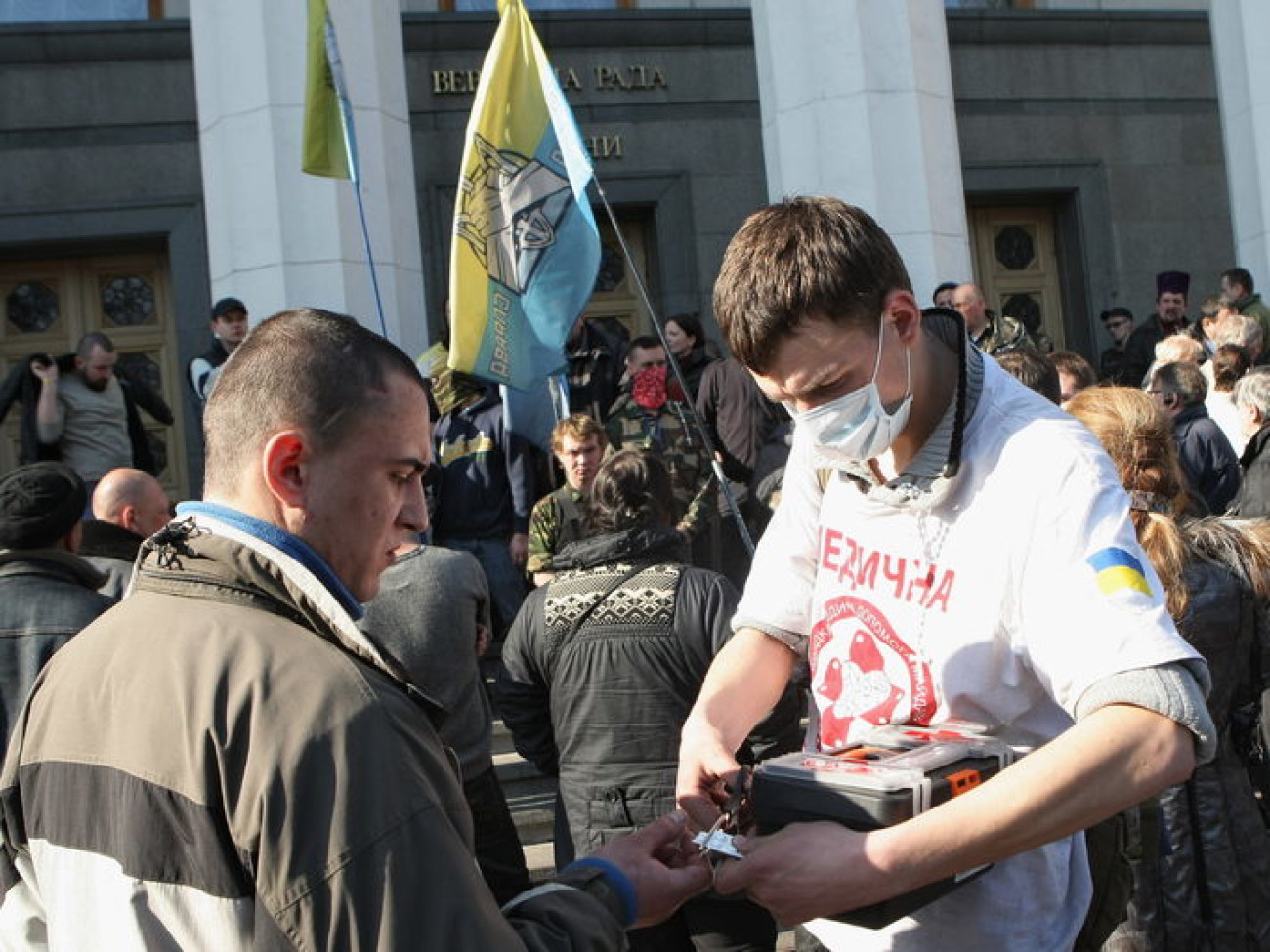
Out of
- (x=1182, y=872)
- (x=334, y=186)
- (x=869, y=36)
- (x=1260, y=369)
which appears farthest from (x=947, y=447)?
(x=869, y=36)

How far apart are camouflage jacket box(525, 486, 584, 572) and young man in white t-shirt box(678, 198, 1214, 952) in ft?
14.0

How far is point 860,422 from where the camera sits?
2.31 meters

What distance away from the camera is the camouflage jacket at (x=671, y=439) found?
7746mm

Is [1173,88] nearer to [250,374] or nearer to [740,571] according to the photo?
[740,571]

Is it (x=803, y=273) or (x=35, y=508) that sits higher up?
(x=803, y=273)

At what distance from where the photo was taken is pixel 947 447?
2277mm

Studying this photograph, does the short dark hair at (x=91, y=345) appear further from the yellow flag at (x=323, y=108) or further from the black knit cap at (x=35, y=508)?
the black knit cap at (x=35, y=508)

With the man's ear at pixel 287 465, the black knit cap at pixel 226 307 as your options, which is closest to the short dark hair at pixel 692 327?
the black knit cap at pixel 226 307

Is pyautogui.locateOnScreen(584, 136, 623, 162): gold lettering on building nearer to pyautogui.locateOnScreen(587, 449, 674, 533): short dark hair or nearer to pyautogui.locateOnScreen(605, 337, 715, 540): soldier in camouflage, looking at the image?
pyautogui.locateOnScreen(605, 337, 715, 540): soldier in camouflage

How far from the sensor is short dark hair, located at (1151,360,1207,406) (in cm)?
718

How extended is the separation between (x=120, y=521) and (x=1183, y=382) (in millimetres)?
4853

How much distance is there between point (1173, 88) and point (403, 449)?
14.4 meters

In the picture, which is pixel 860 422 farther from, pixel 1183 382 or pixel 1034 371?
pixel 1183 382

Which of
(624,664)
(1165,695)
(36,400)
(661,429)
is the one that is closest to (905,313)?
(1165,695)
